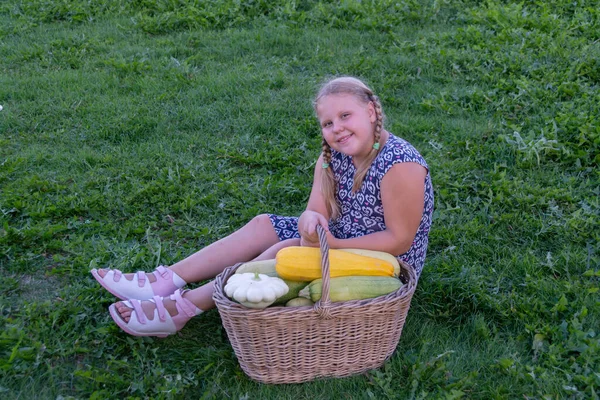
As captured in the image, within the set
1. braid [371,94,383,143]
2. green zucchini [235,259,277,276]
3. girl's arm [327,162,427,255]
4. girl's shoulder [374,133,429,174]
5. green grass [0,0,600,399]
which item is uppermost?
braid [371,94,383,143]

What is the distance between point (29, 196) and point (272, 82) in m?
2.56

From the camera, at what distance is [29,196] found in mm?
4703

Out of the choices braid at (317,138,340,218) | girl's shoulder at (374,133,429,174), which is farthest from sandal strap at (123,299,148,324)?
girl's shoulder at (374,133,429,174)

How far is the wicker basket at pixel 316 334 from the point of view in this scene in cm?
289

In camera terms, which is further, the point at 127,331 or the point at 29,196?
the point at 29,196

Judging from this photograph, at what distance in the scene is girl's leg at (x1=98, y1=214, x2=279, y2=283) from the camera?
364 cm

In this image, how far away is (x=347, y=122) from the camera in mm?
3250

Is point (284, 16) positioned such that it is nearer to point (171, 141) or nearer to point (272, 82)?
point (272, 82)

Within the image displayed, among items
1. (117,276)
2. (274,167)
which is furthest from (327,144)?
(274,167)

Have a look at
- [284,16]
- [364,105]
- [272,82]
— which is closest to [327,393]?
[364,105]

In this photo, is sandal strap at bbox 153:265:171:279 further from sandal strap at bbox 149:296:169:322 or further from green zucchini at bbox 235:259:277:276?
green zucchini at bbox 235:259:277:276

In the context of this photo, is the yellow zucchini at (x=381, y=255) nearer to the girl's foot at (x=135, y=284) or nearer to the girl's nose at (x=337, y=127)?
the girl's nose at (x=337, y=127)

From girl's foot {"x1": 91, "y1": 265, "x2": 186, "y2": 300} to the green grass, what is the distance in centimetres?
17

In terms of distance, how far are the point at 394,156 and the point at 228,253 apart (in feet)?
3.45
